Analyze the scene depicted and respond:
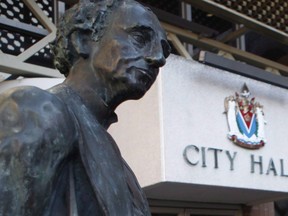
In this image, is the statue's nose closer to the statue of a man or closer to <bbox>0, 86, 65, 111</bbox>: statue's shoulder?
the statue of a man

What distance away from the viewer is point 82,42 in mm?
2061

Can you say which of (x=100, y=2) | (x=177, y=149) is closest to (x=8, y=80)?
(x=177, y=149)

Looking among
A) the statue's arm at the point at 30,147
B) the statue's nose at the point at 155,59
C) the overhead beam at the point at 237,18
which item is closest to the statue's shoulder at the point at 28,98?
the statue's arm at the point at 30,147

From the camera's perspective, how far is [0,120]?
1.76 metres

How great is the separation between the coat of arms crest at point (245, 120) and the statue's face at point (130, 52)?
292 inches

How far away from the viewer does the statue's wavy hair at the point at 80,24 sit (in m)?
2.05

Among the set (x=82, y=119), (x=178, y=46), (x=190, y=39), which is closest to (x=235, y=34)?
(x=190, y=39)

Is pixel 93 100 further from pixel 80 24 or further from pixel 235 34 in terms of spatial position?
pixel 235 34

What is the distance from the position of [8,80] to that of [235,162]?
3020mm

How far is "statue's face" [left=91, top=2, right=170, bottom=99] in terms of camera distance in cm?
198

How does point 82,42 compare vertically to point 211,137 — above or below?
below

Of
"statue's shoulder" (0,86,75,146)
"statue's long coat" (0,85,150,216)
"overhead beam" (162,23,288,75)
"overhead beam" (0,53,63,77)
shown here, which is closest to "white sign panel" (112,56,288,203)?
"overhead beam" (0,53,63,77)

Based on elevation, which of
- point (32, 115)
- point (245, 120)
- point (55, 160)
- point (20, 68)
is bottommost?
point (55, 160)

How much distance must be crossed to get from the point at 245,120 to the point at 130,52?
7.79m
